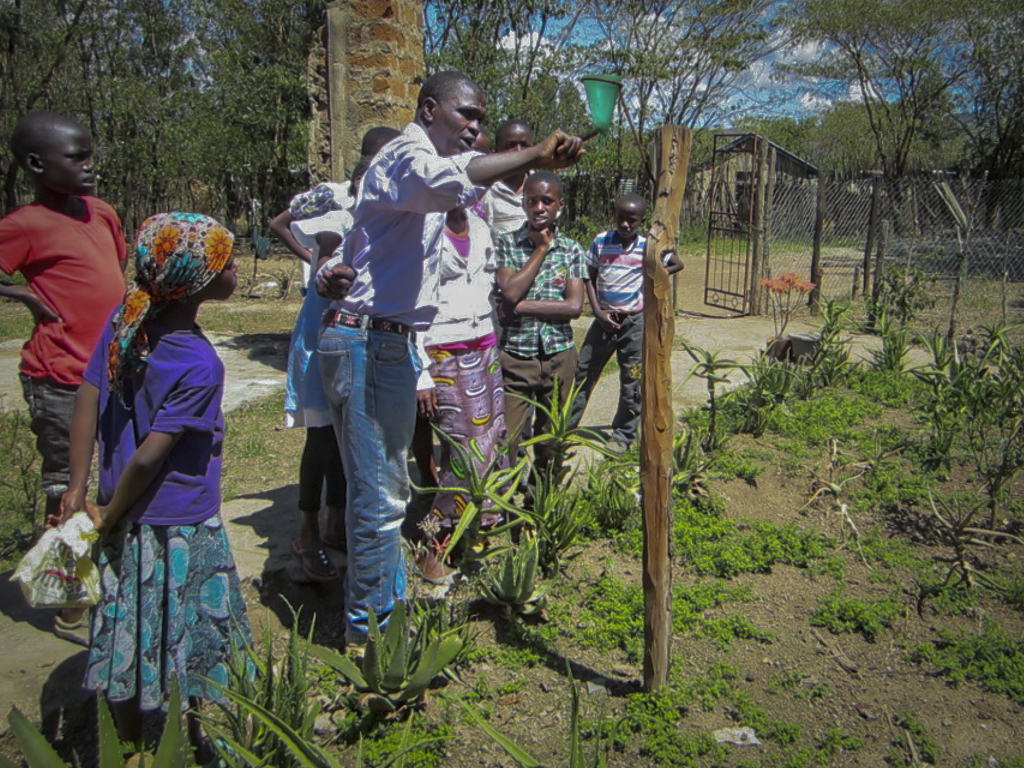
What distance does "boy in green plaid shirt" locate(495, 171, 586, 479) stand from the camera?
Result: 3803 mm

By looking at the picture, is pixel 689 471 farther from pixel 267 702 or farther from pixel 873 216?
pixel 873 216

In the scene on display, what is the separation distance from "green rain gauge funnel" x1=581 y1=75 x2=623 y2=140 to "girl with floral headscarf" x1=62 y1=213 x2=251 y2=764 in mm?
1094

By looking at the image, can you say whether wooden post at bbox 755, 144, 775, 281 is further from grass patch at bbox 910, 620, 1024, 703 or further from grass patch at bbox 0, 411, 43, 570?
grass patch at bbox 0, 411, 43, 570

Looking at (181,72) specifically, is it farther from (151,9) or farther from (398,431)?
(398,431)

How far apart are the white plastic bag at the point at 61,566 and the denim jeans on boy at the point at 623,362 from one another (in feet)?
10.7

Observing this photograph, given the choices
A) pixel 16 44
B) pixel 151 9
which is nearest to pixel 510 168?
pixel 16 44

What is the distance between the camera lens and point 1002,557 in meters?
3.78

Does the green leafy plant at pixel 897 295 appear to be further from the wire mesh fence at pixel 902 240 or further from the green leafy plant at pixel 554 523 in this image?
the green leafy plant at pixel 554 523

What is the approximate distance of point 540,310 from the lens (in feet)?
13.0

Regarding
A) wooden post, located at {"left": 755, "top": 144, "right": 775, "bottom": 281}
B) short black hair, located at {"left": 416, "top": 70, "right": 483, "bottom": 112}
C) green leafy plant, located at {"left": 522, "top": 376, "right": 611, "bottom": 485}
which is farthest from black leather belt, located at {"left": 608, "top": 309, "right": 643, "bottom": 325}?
wooden post, located at {"left": 755, "top": 144, "right": 775, "bottom": 281}

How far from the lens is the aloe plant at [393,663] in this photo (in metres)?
2.43

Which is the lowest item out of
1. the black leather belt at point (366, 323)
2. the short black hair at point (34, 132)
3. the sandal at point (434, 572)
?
the sandal at point (434, 572)

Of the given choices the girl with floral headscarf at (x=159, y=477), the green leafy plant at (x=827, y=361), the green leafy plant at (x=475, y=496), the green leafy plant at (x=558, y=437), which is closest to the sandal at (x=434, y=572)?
the green leafy plant at (x=475, y=496)

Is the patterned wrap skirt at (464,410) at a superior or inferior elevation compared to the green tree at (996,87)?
inferior
